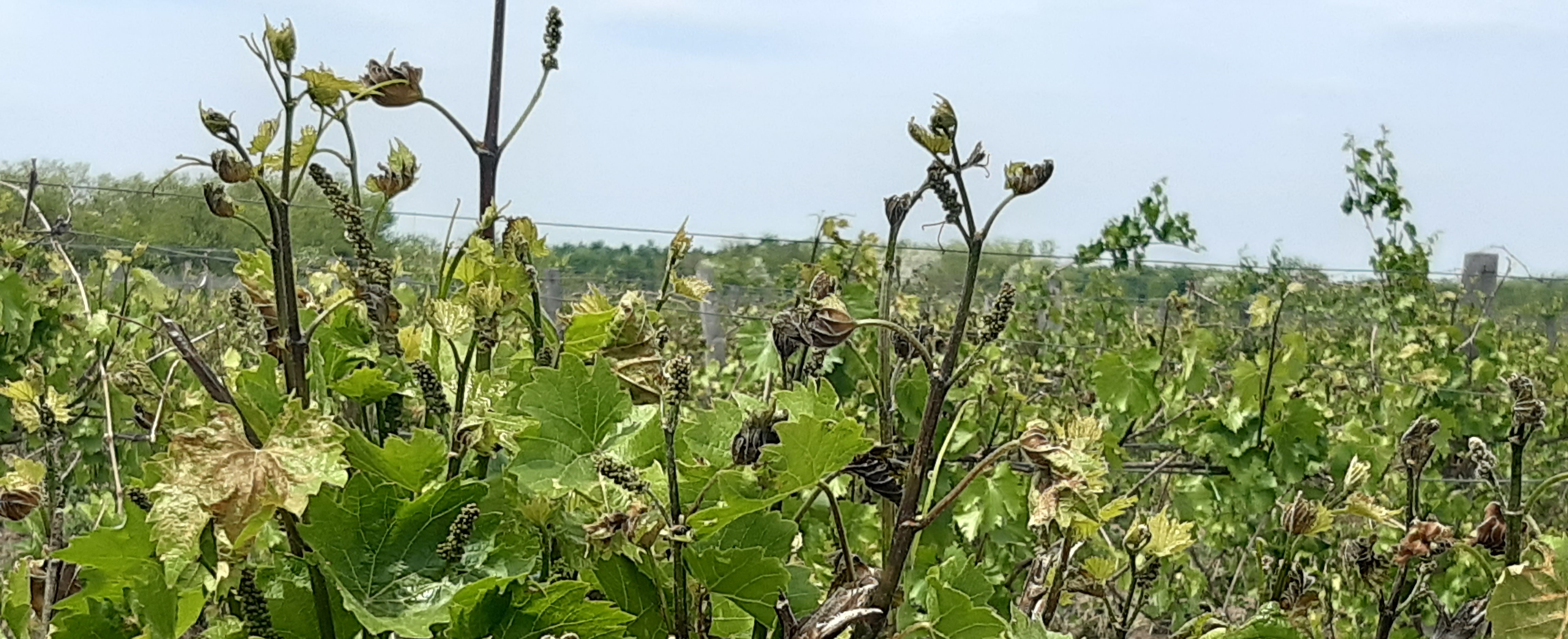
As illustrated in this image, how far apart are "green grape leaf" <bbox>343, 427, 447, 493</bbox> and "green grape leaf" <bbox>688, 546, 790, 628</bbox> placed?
149mm

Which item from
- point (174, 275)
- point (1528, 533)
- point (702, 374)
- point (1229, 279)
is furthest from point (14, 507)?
point (174, 275)

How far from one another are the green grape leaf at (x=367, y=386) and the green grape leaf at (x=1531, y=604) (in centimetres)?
70

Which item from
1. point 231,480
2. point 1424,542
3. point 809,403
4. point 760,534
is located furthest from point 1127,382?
point 231,480

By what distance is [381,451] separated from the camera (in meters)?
0.71

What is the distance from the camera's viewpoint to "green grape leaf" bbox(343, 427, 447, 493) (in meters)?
0.71

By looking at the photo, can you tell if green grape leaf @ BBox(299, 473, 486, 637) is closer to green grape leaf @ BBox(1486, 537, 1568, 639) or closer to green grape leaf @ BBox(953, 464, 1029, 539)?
green grape leaf @ BBox(1486, 537, 1568, 639)

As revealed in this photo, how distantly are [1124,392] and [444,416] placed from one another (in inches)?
88.0

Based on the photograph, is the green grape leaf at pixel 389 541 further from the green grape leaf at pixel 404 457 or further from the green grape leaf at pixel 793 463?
the green grape leaf at pixel 793 463

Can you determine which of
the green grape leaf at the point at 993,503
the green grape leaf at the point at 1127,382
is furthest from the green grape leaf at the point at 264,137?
the green grape leaf at the point at 1127,382

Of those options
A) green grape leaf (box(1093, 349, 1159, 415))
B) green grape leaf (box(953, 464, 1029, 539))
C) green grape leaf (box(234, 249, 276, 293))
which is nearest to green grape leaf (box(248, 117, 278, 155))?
green grape leaf (box(234, 249, 276, 293))

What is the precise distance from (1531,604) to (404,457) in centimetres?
69

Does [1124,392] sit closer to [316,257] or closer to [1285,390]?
[1285,390]

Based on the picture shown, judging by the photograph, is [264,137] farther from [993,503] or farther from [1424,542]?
[993,503]

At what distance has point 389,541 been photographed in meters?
0.70
